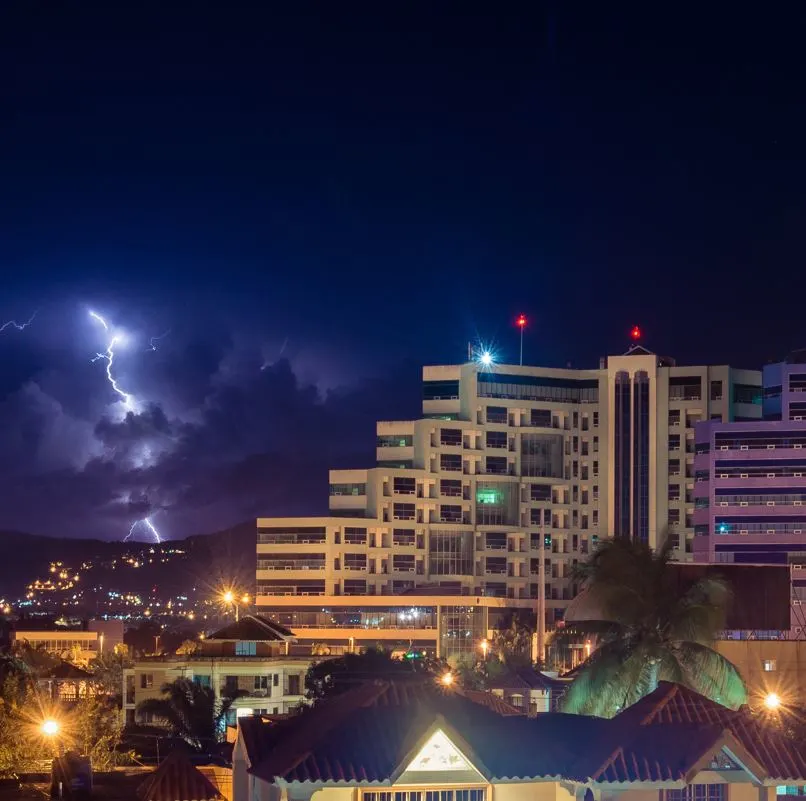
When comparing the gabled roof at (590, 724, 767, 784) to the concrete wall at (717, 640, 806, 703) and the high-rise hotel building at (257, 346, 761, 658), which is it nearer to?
the concrete wall at (717, 640, 806, 703)

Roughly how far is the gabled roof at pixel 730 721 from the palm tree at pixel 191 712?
46546 millimetres

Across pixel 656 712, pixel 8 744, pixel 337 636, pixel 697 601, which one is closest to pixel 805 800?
pixel 656 712

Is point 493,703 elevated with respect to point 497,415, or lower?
lower

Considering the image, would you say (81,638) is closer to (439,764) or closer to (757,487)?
(757,487)

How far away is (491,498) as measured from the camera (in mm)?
188000

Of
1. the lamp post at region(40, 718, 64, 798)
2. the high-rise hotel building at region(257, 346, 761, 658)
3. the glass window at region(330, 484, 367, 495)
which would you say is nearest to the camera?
the lamp post at region(40, 718, 64, 798)

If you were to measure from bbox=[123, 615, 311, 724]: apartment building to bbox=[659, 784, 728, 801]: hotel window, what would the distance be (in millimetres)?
65388

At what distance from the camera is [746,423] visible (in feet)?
581

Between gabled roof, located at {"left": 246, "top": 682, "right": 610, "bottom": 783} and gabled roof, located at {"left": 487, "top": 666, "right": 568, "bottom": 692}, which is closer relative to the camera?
gabled roof, located at {"left": 246, "top": 682, "right": 610, "bottom": 783}

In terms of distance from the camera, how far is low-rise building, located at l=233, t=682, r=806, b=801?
3584 centimetres

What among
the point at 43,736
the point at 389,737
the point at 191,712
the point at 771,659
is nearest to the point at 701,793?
the point at 389,737

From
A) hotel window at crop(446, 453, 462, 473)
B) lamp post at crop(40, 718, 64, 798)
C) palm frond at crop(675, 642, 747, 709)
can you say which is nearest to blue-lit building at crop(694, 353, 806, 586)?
hotel window at crop(446, 453, 462, 473)

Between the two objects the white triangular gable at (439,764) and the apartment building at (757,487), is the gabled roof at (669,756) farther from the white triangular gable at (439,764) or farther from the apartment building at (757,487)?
the apartment building at (757,487)

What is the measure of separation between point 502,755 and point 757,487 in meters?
144
